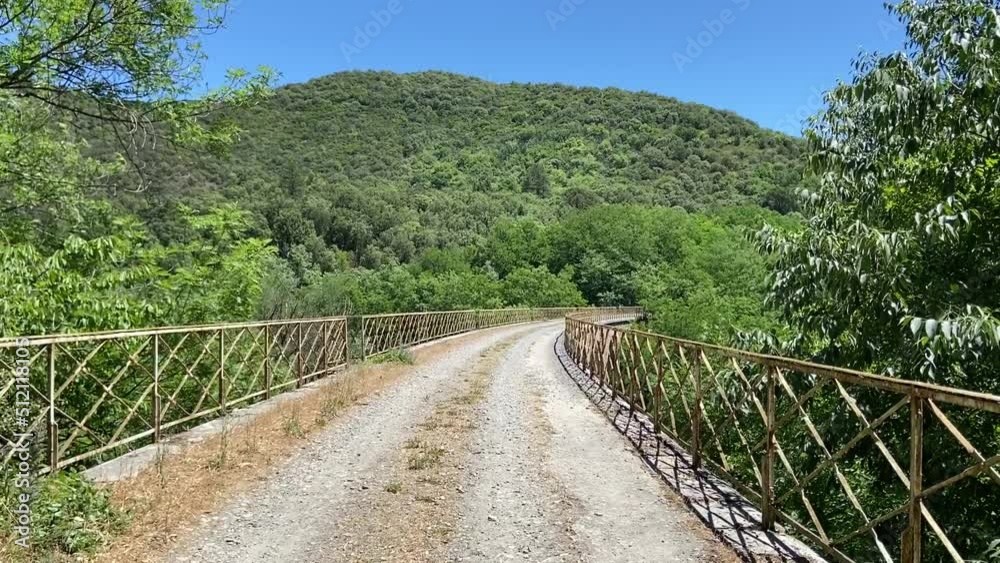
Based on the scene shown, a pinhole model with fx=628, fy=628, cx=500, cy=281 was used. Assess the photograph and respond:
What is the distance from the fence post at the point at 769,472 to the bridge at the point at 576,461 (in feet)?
0.06

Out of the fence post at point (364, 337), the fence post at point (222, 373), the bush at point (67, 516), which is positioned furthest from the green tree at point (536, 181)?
the bush at point (67, 516)

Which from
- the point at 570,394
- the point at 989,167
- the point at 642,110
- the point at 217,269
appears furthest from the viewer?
the point at 642,110

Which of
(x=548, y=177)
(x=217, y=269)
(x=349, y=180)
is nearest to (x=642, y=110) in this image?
(x=548, y=177)

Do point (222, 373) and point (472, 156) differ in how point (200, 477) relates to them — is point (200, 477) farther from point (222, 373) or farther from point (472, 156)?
point (472, 156)

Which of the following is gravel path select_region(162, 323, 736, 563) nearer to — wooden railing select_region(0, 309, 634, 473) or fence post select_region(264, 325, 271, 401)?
wooden railing select_region(0, 309, 634, 473)

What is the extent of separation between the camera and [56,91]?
6316 mm

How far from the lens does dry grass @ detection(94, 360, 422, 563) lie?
12.6 ft

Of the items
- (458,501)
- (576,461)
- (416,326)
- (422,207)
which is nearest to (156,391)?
(458,501)

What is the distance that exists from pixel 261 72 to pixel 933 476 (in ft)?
26.6

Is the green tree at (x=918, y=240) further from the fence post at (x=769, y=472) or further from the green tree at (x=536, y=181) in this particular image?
the green tree at (x=536, y=181)

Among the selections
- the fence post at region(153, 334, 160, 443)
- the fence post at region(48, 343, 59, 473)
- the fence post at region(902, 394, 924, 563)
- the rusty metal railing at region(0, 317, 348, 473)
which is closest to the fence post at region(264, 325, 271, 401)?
the rusty metal railing at region(0, 317, 348, 473)

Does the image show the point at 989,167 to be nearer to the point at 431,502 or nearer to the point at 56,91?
the point at 431,502

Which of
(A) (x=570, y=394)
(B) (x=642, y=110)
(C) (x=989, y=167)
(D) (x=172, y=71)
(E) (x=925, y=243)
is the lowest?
(A) (x=570, y=394)

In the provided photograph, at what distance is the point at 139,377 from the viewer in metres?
8.16
